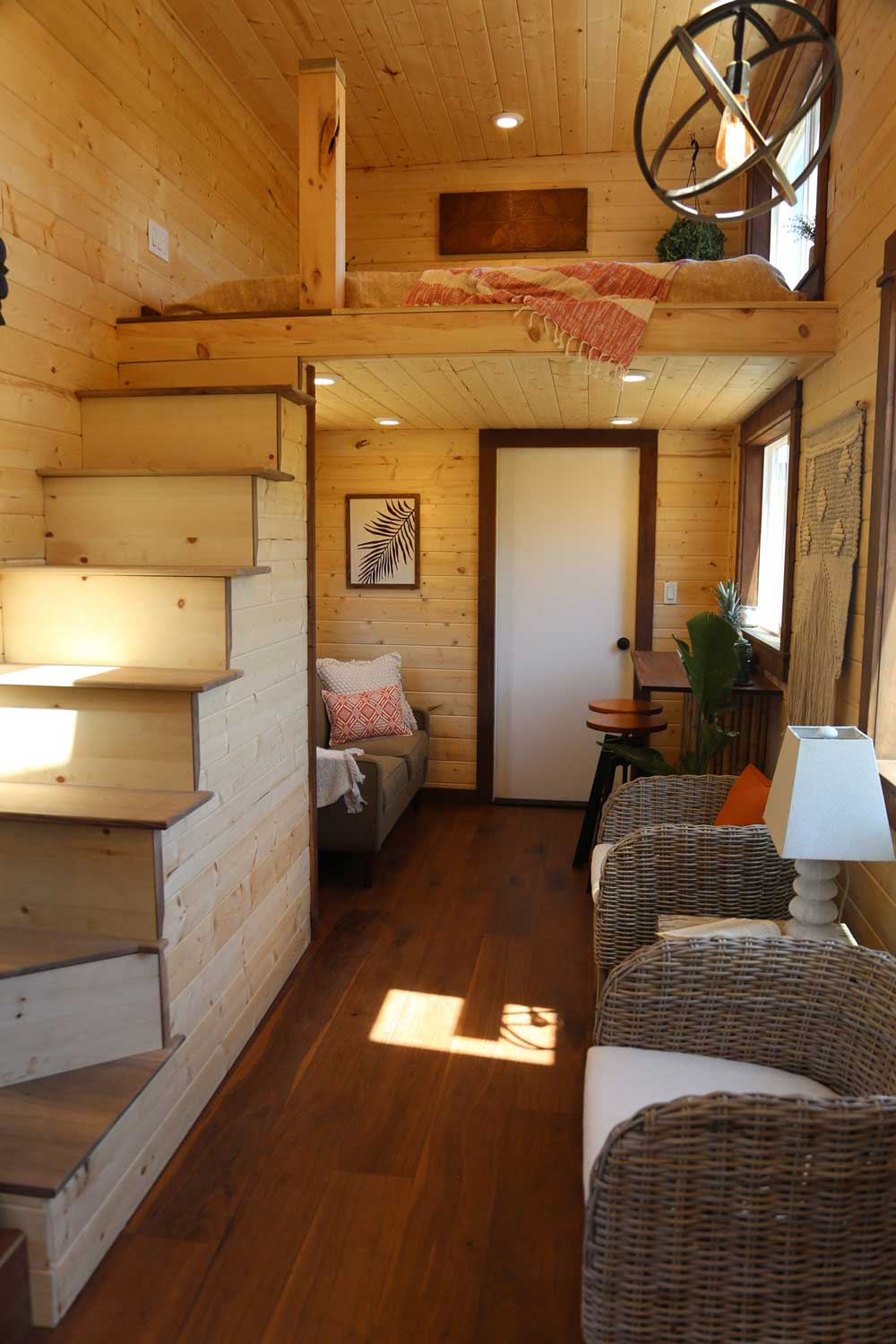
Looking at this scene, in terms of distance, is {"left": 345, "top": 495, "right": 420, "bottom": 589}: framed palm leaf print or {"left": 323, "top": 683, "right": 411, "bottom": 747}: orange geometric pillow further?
{"left": 345, "top": 495, "right": 420, "bottom": 589}: framed palm leaf print

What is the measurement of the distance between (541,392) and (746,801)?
192cm

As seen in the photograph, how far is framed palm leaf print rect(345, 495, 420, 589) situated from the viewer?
17.1 ft

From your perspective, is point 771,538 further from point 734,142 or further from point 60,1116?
point 60,1116

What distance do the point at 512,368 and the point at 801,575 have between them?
1.20m

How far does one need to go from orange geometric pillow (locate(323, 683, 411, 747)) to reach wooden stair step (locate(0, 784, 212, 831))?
2478 mm

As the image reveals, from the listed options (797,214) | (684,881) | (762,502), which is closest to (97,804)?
(684,881)

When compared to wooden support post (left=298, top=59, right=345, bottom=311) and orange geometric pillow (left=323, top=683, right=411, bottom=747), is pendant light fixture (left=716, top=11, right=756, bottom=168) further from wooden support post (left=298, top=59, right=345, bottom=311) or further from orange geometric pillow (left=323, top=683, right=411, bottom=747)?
orange geometric pillow (left=323, top=683, right=411, bottom=747)

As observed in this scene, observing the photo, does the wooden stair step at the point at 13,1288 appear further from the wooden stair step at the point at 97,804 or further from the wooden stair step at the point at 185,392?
the wooden stair step at the point at 185,392

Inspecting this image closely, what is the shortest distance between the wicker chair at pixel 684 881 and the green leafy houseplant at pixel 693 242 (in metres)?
2.88

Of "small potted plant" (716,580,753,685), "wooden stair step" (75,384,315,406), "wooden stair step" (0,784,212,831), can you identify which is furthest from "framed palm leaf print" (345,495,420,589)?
"wooden stair step" (0,784,212,831)

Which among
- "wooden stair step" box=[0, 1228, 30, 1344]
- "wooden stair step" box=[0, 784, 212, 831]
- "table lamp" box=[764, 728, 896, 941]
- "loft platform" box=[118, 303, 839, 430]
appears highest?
"loft platform" box=[118, 303, 839, 430]

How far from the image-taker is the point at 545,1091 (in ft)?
8.27

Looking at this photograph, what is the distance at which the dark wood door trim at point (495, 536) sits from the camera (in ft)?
16.4

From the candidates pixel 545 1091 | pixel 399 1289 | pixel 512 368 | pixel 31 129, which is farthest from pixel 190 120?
pixel 399 1289
